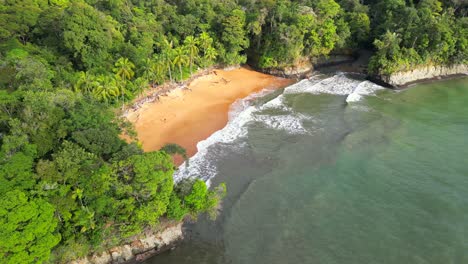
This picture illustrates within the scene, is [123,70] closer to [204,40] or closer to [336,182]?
[204,40]

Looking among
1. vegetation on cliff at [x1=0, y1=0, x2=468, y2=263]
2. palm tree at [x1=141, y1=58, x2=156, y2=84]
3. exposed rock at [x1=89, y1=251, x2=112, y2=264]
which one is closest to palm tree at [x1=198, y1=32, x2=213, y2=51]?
vegetation on cliff at [x1=0, y1=0, x2=468, y2=263]

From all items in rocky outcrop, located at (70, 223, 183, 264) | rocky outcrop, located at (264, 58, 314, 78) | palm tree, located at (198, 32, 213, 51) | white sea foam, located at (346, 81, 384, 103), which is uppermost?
palm tree, located at (198, 32, 213, 51)

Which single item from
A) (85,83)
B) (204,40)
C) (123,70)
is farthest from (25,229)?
(204,40)

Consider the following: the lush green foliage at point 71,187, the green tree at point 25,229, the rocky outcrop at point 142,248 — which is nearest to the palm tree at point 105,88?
the lush green foliage at point 71,187

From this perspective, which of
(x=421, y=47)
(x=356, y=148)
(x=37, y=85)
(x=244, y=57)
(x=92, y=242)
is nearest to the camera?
(x=92, y=242)

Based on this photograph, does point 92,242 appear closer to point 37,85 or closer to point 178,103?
point 37,85

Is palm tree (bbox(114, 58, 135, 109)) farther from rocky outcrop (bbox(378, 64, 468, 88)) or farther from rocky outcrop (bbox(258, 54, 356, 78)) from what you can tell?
rocky outcrop (bbox(378, 64, 468, 88))

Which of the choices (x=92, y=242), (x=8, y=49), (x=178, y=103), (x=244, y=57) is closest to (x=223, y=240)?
(x=92, y=242)
